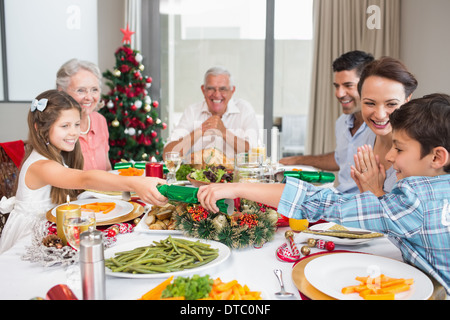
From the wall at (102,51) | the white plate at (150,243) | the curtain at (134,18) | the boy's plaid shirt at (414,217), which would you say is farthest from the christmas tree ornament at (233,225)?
the wall at (102,51)

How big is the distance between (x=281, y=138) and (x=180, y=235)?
4375mm

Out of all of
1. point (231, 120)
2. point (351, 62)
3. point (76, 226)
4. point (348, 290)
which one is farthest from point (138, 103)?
point (348, 290)

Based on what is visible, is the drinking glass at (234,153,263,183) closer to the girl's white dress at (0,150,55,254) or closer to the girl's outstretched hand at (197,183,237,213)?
the girl's outstretched hand at (197,183,237,213)

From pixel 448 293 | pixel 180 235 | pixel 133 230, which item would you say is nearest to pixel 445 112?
pixel 448 293

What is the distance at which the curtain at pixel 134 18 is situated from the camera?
544cm

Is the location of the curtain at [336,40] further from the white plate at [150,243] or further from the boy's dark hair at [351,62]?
the white plate at [150,243]

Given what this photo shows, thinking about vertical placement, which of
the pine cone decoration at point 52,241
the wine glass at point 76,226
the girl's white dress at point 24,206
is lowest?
the girl's white dress at point 24,206

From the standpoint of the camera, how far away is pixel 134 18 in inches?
215

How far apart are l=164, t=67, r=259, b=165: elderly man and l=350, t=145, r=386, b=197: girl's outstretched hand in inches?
63.4

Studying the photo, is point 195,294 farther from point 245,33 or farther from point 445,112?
point 245,33

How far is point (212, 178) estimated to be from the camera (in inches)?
66.6

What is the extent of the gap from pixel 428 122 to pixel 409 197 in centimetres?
27

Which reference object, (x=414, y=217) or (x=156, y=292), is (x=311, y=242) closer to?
(x=414, y=217)

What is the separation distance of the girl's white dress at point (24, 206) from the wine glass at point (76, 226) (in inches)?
37.2
